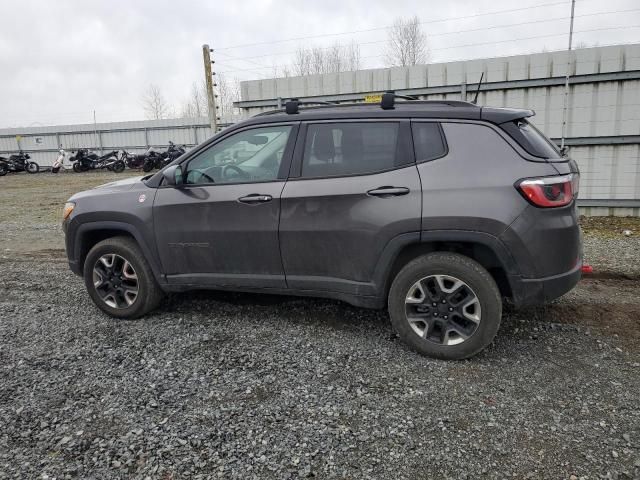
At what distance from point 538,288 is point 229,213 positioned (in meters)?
2.42

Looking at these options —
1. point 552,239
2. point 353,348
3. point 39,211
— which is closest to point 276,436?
point 353,348

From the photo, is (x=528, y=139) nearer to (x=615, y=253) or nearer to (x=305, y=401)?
(x=305, y=401)

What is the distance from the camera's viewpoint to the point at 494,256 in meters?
3.47

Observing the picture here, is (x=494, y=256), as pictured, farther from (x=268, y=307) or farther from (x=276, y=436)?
(x=268, y=307)

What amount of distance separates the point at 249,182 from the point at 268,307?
4.51 feet

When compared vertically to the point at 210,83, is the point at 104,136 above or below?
below

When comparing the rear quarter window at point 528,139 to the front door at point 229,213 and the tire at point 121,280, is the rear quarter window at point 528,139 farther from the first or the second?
the tire at point 121,280

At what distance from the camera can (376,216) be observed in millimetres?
3566

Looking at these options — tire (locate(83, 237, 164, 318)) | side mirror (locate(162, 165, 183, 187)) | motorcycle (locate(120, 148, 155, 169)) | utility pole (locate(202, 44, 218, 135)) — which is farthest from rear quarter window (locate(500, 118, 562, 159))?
motorcycle (locate(120, 148, 155, 169))

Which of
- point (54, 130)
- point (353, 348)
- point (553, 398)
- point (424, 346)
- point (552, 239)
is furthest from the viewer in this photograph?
point (54, 130)

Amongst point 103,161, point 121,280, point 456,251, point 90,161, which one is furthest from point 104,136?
point 456,251

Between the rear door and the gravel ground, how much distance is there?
2.07ft

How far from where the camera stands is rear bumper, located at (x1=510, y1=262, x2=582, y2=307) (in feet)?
11.1

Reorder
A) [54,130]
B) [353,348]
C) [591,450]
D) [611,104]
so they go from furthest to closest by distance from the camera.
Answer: [54,130] < [611,104] < [353,348] < [591,450]
